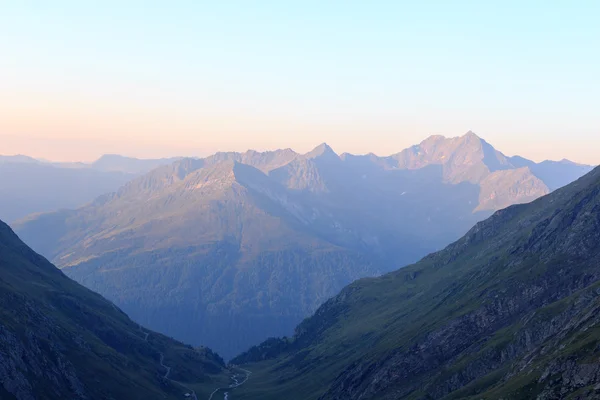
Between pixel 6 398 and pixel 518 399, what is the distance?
452 ft

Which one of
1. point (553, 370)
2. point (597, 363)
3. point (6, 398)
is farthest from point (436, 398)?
point (6, 398)

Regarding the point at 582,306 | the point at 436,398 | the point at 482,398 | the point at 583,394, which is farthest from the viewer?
the point at 436,398

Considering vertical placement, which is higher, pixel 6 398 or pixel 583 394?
pixel 6 398

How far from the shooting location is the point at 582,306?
17975 cm

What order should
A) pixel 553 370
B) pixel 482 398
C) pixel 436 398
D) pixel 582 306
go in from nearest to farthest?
pixel 553 370 < pixel 482 398 < pixel 582 306 < pixel 436 398

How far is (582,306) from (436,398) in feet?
155

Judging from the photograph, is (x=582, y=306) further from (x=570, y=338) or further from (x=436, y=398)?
(x=436, y=398)

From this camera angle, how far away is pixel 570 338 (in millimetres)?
152500

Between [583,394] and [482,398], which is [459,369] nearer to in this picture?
[482,398]

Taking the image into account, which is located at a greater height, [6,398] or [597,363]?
[6,398]

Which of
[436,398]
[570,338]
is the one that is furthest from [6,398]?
[570,338]

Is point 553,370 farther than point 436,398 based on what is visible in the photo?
No

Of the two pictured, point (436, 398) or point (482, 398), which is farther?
point (436, 398)

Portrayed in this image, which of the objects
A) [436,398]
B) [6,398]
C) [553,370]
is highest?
[6,398]
